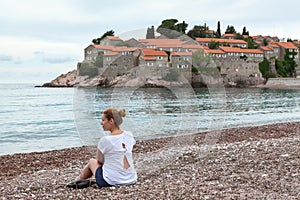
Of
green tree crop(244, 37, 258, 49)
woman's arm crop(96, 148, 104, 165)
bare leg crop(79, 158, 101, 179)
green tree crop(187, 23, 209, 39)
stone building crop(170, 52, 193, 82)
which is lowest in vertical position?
bare leg crop(79, 158, 101, 179)

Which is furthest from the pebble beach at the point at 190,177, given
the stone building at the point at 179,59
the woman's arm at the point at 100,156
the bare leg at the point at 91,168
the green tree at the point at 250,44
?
the green tree at the point at 250,44

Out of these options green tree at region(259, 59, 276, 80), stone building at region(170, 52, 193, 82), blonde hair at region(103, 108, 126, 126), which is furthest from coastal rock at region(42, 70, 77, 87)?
blonde hair at region(103, 108, 126, 126)

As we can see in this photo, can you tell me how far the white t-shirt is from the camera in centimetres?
615

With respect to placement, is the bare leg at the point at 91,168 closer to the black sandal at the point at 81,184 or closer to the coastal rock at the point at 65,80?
the black sandal at the point at 81,184

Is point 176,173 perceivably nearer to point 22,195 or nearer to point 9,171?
point 22,195

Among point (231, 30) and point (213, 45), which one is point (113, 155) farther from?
point (231, 30)

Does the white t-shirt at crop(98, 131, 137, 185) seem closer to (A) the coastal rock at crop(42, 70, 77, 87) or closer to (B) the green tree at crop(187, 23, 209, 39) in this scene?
(B) the green tree at crop(187, 23, 209, 39)

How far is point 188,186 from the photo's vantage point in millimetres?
6156

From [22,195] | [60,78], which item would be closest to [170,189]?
[22,195]

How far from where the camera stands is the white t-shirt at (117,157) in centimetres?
615

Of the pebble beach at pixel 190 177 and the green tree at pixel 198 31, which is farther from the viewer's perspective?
the green tree at pixel 198 31

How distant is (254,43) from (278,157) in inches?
4693

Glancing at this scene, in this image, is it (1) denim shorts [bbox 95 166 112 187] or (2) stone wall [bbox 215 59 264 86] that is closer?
(1) denim shorts [bbox 95 166 112 187]

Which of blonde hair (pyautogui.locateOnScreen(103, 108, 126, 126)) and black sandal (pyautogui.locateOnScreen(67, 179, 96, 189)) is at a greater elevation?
blonde hair (pyautogui.locateOnScreen(103, 108, 126, 126))
